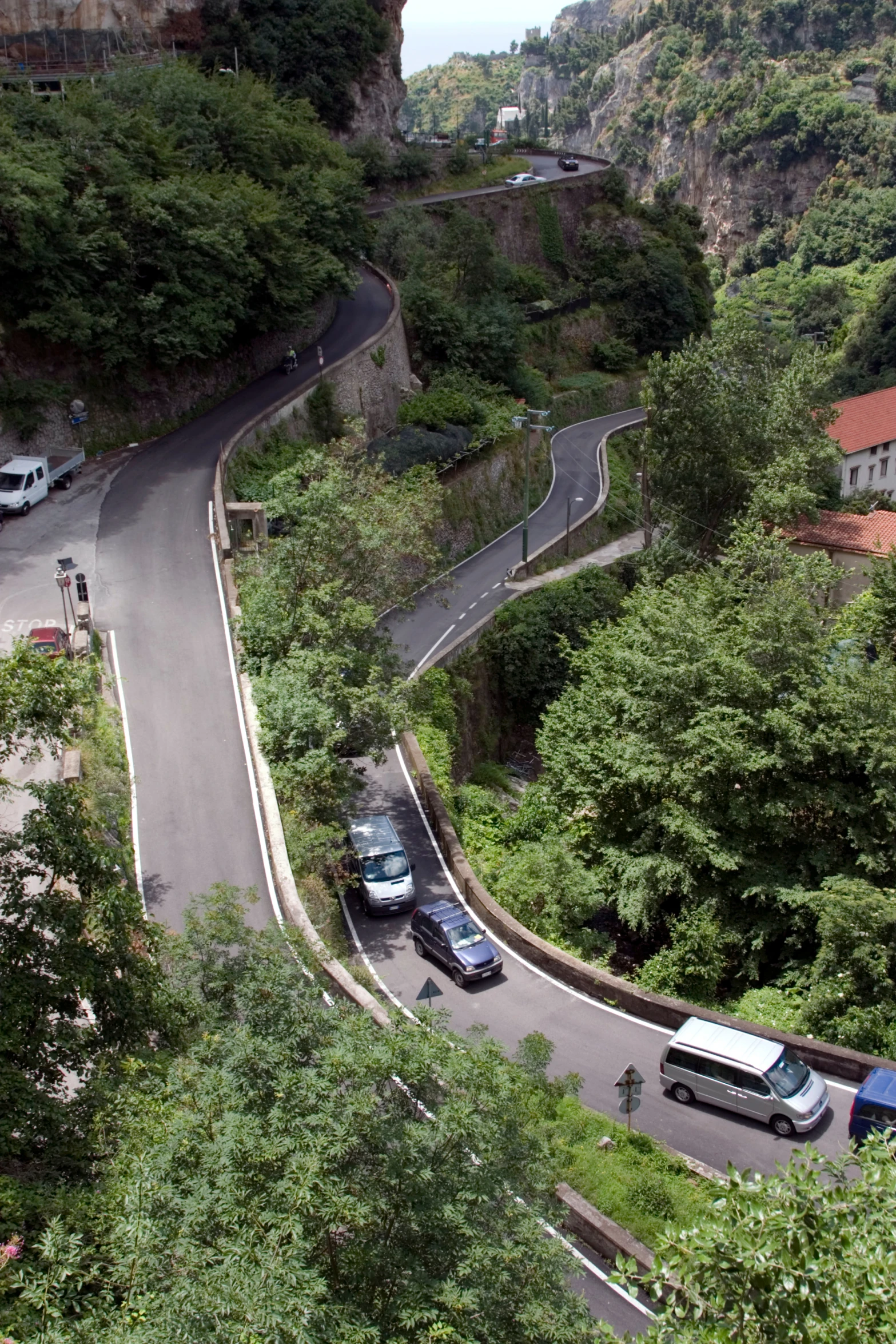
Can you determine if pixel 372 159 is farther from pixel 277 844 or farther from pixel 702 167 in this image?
pixel 702 167

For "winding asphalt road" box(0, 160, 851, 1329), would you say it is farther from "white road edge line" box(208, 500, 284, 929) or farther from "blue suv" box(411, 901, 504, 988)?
"blue suv" box(411, 901, 504, 988)

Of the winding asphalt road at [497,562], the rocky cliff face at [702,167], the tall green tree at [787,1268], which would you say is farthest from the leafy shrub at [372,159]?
the rocky cliff face at [702,167]

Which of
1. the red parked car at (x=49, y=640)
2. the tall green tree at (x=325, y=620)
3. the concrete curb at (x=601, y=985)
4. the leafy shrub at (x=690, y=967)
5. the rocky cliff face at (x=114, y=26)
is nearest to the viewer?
the concrete curb at (x=601, y=985)

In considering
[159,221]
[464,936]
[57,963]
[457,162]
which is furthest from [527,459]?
[457,162]

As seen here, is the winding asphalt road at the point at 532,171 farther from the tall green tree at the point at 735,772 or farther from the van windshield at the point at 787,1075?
the van windshield at the point at 787,1075

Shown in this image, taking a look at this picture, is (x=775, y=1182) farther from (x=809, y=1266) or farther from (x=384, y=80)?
(x=384, y=80)

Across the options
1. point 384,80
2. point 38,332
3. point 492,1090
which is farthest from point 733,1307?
point 384,80
